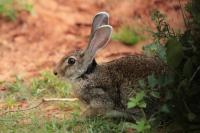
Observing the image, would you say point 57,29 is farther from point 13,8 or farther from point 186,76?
point 186,76

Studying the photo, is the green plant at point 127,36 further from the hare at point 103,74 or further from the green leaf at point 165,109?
the green leaf at point 165,109

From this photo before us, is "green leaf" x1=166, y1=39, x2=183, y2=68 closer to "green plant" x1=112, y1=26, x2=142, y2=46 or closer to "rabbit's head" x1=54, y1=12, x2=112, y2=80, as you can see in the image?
"rabbit's head" x1=54, y1=12, x2=112, y2=80

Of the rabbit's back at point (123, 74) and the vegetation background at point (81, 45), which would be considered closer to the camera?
the vegetation background at point (81, 45)

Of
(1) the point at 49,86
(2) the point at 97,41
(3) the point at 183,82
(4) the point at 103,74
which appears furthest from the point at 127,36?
(3) the point at 183,82

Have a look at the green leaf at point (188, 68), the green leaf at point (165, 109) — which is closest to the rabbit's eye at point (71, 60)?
the green leaf at point (165, 109)

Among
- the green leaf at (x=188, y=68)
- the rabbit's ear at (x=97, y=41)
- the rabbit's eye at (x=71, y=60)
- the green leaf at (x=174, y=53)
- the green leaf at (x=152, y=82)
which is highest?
the rabbit's ear at (x=97, y=41)

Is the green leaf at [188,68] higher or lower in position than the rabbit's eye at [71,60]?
lower

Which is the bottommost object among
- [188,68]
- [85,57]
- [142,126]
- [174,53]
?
[142,126]
